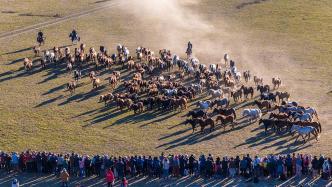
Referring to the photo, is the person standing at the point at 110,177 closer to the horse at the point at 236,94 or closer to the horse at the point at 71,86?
the horse at the point at 236,94

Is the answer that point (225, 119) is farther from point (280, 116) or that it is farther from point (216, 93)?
point (216, 93)

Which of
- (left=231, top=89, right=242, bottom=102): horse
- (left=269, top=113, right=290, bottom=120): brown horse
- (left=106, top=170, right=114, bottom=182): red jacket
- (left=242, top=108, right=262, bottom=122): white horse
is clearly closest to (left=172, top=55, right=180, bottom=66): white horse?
(left=231, top=89, right=242, bottom=102): horse

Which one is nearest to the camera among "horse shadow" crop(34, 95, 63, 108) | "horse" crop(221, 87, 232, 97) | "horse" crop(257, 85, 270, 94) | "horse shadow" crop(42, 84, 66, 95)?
"horse shadow" crop(34, 95, 63, 108)

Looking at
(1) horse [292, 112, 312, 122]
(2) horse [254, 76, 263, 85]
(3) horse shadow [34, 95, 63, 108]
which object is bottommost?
(3) horse shadow [34, 95, 63, 108]

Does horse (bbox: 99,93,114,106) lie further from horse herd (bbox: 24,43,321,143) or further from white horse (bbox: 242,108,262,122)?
white horse (bbox: 242,108,262,122)

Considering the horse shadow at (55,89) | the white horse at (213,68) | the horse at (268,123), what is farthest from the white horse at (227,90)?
the horse shadow at (55,89)

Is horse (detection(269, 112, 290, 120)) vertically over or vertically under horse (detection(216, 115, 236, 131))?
over

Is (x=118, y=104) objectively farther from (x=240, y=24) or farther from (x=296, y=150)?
(x=240, y=24)
